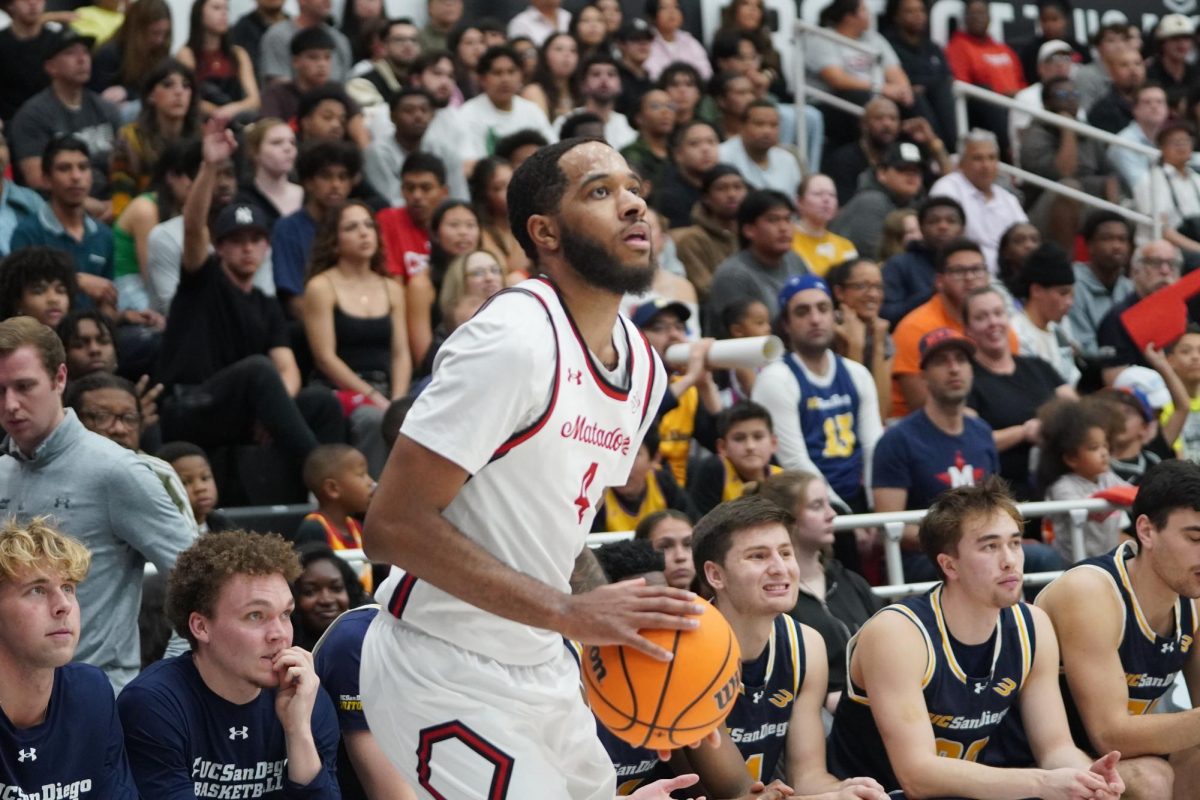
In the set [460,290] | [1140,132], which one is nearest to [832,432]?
[460,290]

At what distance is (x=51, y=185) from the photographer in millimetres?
10219

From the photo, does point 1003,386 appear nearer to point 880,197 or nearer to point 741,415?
point 741,415

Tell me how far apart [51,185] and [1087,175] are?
8851mm

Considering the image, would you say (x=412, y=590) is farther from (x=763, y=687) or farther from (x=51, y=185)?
(x=51, y=185)

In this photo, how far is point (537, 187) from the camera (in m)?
4.29

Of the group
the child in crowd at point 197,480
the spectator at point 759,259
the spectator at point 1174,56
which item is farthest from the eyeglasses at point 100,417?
the spectator at point 1174,56

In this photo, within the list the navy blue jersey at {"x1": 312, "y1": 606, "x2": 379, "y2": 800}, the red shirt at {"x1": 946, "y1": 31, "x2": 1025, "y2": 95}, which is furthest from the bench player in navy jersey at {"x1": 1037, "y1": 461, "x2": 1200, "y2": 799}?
the red shirt at {"x1": 946, "y1": 31, "x2": 1025, "y2": 95}

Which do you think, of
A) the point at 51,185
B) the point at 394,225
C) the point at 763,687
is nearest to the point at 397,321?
the point at 394,225

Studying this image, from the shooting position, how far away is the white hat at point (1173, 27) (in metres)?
16.9

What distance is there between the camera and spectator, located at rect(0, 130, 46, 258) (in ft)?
33.0

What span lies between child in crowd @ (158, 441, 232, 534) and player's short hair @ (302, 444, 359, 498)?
45cm

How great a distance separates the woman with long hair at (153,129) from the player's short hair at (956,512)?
6282mm

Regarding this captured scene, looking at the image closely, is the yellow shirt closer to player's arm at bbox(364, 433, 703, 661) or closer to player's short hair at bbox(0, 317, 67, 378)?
player's short hair at bbox(0, 317, 67, 378)

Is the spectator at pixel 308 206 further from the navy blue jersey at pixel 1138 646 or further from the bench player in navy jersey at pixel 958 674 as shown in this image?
the navy blue jersey at pixel 1138 646
